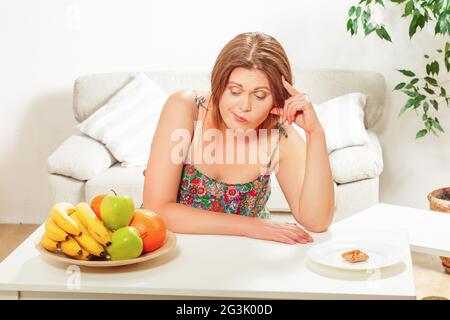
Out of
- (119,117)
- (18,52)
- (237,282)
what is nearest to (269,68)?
(237,282)

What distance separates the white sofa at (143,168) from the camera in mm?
3375

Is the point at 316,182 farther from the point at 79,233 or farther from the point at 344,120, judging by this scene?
the point at 344,120

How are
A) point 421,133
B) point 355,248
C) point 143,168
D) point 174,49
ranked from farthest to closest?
point 174,49
point 421,133
point 143,168
point 355,248

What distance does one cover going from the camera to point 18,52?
4.13 m

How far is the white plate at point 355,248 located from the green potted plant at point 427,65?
1631 millimetres

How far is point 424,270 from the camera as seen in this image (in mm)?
3322

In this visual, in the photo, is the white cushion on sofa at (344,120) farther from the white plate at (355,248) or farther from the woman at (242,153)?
the white plate at (355,248)

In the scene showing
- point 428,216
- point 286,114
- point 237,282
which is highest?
point 286,114

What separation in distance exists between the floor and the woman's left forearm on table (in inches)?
46.1

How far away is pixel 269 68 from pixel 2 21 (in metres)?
2.62

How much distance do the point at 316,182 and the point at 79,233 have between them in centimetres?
69

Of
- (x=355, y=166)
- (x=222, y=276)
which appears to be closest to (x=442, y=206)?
(x=355, y=166)
